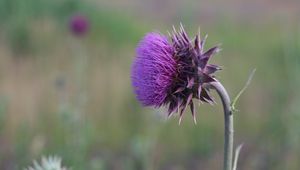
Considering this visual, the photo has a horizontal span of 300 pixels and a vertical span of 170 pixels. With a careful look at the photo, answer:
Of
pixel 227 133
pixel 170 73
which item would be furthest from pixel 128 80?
pixel 227 133

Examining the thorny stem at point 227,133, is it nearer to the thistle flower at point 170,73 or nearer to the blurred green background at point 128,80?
the thistle flower at point 170,73

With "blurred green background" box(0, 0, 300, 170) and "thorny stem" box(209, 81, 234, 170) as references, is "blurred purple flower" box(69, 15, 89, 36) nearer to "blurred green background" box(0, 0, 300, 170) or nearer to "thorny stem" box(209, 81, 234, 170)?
"blurred green background" box(0, 0, 300, 170)

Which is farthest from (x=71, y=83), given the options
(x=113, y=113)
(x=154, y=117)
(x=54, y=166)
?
(x=54, y=166)

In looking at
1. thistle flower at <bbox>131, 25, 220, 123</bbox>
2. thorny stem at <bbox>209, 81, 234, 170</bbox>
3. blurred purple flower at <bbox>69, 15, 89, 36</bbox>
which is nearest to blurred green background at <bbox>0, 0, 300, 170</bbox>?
blurred purple flower at <bbox>69, 15, 89, 36</bbox>

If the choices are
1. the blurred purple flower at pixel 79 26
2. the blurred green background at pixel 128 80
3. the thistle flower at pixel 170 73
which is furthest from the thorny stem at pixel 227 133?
the blurred purple flower at pixel 79 26

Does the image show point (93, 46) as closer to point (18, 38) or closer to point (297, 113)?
point (18, 38)

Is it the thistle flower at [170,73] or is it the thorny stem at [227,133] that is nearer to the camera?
the thorny stem at [227,133]
